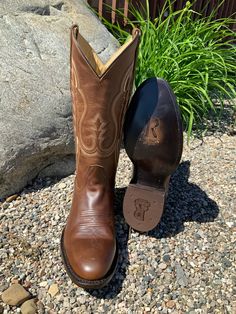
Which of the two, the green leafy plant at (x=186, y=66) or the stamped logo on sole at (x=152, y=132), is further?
the green leafy plant at (x=186, y=66)

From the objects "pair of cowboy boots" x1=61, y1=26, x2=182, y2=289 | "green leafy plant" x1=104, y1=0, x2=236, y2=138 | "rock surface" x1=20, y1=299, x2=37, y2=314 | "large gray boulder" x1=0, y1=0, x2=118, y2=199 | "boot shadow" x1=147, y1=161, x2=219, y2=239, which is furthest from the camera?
"green leafy plant" x1=104, y1=0, x2=236, y2=138

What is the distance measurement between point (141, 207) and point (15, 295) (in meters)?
0.58

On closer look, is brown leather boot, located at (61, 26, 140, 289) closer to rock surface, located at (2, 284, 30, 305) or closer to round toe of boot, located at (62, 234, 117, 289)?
round toe of boot, located at (62, 234, 117, 289)

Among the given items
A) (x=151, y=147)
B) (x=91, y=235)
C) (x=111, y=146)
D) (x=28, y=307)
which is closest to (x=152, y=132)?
(x=151, y=147)

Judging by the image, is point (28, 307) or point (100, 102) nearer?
point (28, 307)

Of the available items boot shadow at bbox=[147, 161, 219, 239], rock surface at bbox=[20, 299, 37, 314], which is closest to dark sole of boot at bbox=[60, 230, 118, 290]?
rock surface at bbox=[20, 299, 37, 314]

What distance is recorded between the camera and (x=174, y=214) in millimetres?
1766

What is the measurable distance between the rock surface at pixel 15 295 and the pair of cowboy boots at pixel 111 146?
0.59 feet

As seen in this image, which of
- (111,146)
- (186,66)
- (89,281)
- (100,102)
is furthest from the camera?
(186,66)

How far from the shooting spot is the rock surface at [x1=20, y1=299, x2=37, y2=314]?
4.34 feet

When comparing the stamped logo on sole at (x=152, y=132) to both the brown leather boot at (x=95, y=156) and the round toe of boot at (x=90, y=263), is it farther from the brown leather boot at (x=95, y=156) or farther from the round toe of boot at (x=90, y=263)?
the round toe of boot at (x=90, y=263)

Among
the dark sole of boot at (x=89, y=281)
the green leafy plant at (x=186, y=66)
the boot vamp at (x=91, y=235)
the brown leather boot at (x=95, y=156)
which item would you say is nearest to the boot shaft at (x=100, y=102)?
the brown leather boot at (x=95, y=156)

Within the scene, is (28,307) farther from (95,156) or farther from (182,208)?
(182,208)

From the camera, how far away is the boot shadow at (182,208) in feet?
5.53
